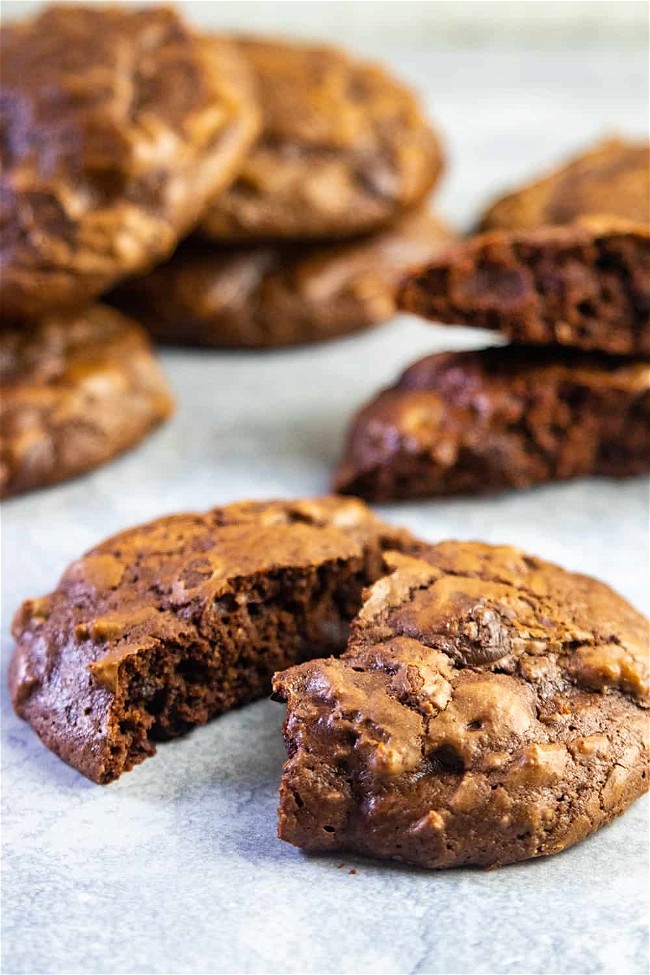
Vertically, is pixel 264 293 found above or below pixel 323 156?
below

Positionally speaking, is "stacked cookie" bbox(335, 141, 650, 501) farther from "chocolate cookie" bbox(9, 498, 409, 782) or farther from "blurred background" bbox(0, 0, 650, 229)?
"blurred background" bbox(0, 0, 650, 229)

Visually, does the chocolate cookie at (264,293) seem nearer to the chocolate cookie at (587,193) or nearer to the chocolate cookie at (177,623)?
the chocolate cookie at (587,193)

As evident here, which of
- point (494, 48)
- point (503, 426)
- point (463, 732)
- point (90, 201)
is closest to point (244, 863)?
point (463, 732)

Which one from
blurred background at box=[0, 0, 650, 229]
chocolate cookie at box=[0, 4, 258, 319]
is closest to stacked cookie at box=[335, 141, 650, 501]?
chocolate cookie at box=[0, 4, 258, 319]

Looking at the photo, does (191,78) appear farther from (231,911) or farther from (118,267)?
(231,911)

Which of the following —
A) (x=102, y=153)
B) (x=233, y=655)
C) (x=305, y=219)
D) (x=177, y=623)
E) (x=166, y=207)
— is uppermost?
(x=102, y=153)

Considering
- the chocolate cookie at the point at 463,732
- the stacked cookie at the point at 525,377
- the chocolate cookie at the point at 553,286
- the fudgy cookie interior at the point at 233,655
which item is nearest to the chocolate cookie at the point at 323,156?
the stacked cookie at the point at 525,377

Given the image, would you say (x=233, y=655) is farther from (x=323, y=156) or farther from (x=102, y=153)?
(x=323, y=156)

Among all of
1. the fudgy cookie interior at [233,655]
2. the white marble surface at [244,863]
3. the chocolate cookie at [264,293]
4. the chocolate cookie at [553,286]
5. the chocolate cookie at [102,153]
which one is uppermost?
the chocolate cookie at [102,153]
